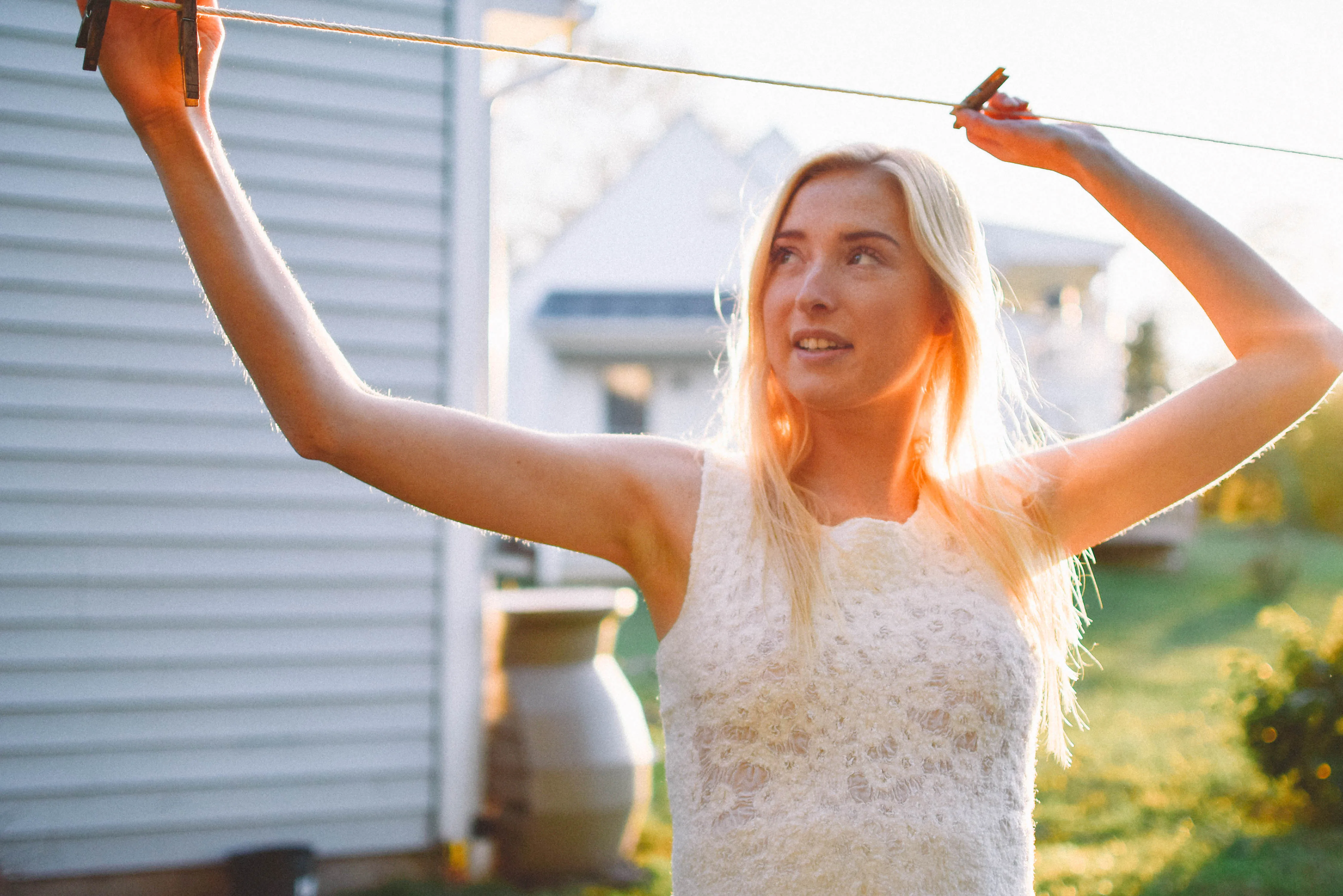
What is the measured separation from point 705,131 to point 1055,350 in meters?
6.39

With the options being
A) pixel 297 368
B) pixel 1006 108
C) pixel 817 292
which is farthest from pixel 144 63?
pixel 1006 108

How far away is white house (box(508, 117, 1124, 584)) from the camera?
14.3 metres

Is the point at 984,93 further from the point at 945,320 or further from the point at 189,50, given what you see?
the point at 189,50

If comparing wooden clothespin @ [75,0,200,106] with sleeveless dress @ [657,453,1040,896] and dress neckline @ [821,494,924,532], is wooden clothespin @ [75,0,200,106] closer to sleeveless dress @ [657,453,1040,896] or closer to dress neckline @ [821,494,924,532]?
sleeveless dress @ [657,453,1040,896]

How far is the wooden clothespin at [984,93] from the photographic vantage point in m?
1.46

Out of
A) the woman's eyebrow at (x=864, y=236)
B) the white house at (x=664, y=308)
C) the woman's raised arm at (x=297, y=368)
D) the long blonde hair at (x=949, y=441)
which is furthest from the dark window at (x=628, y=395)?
the woman's raised arm at (x=297, y=368)

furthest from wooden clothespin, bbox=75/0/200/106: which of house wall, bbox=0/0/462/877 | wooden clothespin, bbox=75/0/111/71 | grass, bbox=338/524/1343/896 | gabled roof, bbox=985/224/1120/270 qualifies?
gabled roof, bbox=985/224/1120/270

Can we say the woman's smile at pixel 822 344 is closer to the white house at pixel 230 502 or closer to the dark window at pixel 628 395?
the white house at pixel 230 502

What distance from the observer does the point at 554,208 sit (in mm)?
20031

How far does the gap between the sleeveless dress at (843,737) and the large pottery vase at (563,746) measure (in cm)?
277

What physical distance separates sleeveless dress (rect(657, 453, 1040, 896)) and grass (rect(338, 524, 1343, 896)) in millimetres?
1313

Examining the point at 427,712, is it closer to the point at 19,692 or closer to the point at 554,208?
the point at 19,692

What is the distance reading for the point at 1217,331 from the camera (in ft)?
4.89

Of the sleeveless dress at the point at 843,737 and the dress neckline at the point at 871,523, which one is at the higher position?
the dress neckline at the point at 871,523
